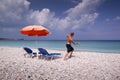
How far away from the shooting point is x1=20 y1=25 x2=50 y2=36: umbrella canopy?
31.0 feet

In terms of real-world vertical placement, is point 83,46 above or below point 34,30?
below

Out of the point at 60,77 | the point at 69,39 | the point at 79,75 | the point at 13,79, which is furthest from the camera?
the point at 69,39

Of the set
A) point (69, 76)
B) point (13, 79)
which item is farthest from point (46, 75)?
point (13, 79)

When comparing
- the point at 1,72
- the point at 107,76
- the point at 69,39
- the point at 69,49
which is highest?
the point at 69,39

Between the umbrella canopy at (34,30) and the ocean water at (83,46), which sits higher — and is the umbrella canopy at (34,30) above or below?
above

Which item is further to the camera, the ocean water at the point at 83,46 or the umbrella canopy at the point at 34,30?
the ocean water at the point at 83,46

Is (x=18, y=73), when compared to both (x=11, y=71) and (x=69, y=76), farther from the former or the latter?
(x=69, y=76)

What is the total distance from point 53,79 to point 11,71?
180 cm

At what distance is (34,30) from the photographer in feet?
31.8

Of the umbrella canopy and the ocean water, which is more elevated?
the umbrella canopy

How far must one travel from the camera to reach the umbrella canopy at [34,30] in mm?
9449

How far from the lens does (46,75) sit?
5219 millimetres

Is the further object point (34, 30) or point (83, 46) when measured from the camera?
point (83, 46)

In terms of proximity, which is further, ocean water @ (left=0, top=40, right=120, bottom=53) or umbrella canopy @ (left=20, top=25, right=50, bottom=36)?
ocean water @ (left=0, top=40, right=120, bottom=53)
